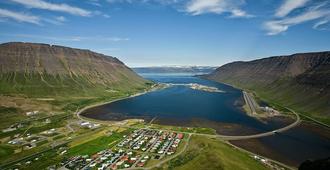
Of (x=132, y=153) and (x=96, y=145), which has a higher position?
(x=132, y=153)

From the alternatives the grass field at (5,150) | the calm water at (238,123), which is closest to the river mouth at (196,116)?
the calm water at (238,123)

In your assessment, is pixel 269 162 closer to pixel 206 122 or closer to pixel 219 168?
pixel 219 168

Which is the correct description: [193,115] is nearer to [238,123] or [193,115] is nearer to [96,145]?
[238,123]

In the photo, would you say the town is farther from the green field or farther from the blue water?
the blue water

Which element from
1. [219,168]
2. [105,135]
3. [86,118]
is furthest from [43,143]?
[219,168]

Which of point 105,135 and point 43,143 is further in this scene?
point 105,135

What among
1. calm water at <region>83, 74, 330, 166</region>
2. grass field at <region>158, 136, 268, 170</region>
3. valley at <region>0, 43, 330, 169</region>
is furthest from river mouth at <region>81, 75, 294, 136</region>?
grass field at <region>158, 136, 268, 170</region>

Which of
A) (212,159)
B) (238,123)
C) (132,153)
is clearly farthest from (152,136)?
(238,123)

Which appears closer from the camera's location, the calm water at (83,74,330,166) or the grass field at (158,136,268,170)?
the grass field at (158,136,268,170)

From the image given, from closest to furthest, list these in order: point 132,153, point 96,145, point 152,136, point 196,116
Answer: point 132,153
point 96,145
point 152,136
point 196,116
